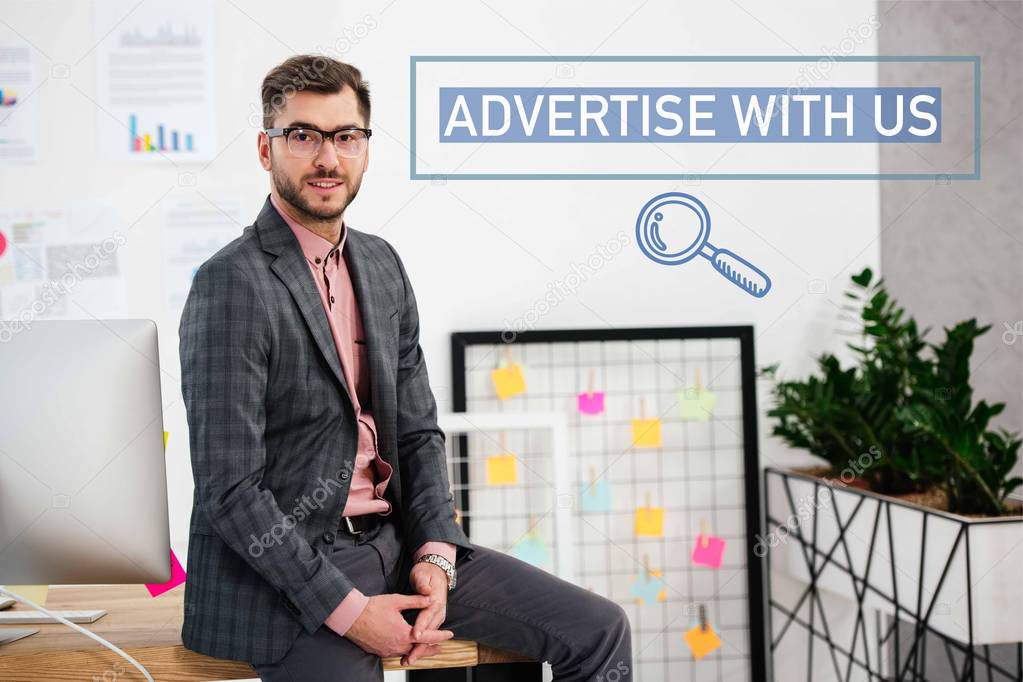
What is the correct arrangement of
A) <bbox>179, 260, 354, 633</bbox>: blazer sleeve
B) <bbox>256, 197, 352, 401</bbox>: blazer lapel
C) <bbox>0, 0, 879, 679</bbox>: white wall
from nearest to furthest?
<bbox>179, 260, 354, 633</bbox>: blazer sleeve, <bbox>256, 197, 352, 401</bbox>: blazer lapel, <bbox>0, 0, 879, 679</bbox>: white wall

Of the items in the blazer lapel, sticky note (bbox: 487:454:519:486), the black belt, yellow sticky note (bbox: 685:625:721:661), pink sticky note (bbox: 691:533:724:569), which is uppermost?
the blazer lapel

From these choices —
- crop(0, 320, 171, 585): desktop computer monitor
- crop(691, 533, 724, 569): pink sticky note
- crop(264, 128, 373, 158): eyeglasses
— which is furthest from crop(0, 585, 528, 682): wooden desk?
crop(691, 533, 724, 569): pink sticky note

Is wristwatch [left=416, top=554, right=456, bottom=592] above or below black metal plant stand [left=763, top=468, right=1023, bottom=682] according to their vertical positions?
above

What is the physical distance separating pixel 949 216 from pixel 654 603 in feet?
4.87

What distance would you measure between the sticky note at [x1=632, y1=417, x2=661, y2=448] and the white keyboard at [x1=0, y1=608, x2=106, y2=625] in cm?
142

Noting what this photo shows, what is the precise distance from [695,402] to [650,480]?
25cm

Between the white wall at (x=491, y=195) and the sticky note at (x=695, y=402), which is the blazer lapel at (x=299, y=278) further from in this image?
the sticky note at (x=695, y=402)

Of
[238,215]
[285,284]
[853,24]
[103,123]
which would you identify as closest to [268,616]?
[285,284]

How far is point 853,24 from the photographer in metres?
2.46

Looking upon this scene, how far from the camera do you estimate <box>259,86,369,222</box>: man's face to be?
1.44 metres

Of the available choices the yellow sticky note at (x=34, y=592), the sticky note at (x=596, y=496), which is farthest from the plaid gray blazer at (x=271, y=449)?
the sticky note at (x=596, y=496)

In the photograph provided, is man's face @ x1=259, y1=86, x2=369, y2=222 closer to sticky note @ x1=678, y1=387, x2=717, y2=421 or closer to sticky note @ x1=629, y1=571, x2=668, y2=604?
sticky note @ x1=678, y1=387, x2=717, y2=421

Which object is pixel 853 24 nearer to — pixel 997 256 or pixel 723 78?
pixel 723 78

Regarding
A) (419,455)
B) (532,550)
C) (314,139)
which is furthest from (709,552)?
(314,139)
